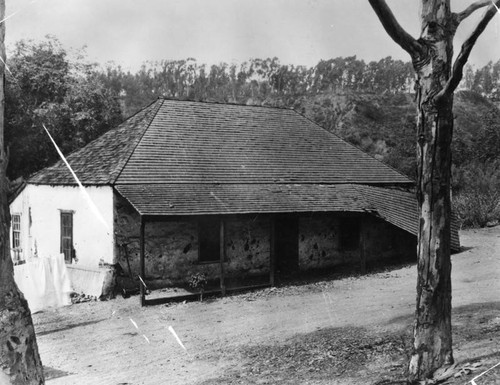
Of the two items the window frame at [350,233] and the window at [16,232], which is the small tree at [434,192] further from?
the window at [16,232]

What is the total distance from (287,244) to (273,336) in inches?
322

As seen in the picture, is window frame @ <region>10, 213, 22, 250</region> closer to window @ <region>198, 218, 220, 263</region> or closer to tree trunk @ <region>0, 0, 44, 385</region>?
window @ <region>198, 218, 220, 263</region>

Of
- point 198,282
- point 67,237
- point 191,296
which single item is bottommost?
point 191,296

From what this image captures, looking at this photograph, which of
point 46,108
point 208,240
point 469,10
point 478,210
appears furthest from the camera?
point 46,108

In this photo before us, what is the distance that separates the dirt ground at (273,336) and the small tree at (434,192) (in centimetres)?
55

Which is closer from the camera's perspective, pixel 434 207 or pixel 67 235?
pixel 434 207

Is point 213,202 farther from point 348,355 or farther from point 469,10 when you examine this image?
point 469,10

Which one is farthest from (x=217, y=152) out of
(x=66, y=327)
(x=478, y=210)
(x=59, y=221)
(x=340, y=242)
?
(x=478, y=210)

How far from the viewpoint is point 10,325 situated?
20.0 ft

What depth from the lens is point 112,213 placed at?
51.7 feet

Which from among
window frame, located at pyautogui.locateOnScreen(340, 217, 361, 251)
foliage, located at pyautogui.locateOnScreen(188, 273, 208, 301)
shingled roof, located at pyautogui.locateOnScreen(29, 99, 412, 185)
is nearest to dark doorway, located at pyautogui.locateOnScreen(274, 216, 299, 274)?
shingled roof, located at pyautogui.locateOnScreen(29, 99, 412, 185)

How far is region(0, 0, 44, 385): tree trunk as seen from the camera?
238 inches

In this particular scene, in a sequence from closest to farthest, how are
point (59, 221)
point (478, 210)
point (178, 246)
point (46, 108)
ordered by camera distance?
point (178, 246) → point (59, 221) → point (478, 210) → point (46, 108)

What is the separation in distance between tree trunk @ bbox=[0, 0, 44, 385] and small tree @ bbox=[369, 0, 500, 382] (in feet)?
15.4
